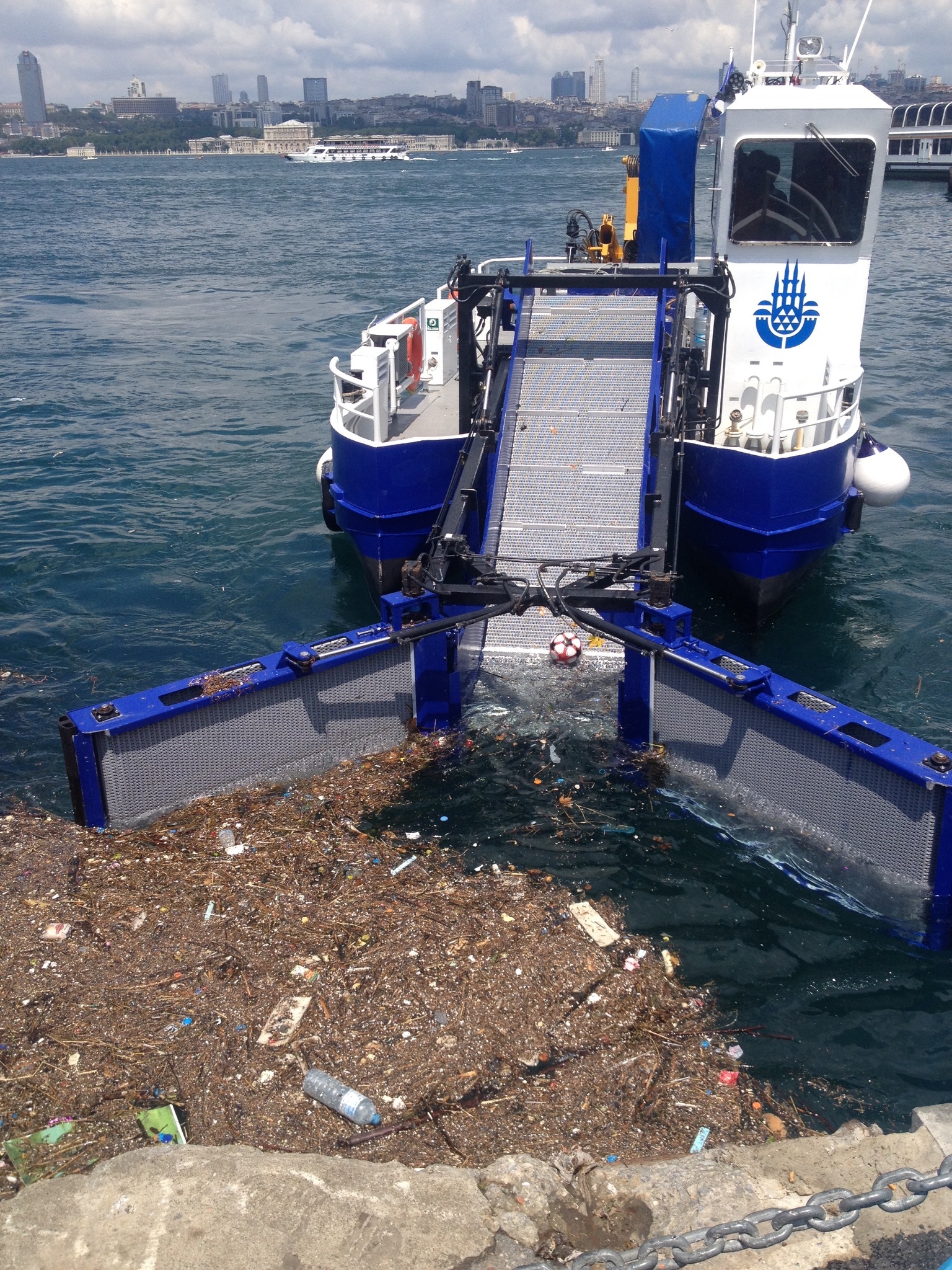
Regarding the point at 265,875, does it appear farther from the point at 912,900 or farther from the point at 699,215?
the point at 699,215

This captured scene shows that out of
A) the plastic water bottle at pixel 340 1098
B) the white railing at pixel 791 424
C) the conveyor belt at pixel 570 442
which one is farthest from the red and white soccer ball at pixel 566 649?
the plastic water bottle at pixel 340 1098

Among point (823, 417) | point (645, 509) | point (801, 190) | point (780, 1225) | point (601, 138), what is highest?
point (601, 138)

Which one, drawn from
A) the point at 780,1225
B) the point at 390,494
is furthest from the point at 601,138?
the point at 780,1225

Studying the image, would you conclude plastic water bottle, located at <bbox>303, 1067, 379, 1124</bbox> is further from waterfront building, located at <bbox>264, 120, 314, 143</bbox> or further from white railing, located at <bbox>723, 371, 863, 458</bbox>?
waterfront building, located at <bbox>264, 120, 314, 143</bbox>

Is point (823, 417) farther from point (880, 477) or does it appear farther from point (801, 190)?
point (801, 190)

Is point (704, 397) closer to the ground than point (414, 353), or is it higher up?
closer to the ground

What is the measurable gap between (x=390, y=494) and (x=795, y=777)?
18.0ft

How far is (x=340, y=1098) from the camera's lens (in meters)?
5.05

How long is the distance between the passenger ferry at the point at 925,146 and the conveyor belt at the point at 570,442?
74.5 meters

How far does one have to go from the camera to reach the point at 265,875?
6.91 metres

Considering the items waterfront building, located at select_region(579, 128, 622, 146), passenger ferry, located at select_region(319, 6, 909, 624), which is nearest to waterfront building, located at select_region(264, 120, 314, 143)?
waterfront building, located at select_region(579, 128, 622, 146)

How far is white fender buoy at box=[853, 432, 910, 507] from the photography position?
11953mm

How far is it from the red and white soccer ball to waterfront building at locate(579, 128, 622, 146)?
20248cm

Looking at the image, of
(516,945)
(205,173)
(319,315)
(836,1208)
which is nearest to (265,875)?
(516,945)
